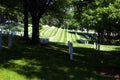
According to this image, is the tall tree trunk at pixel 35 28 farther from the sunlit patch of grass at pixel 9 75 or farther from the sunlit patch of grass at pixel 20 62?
the sunlit patch of grass at pixel 9 75

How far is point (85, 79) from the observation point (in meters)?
13.4

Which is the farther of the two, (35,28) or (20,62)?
(35,28)

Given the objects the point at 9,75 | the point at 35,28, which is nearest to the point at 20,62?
the point at 9,75

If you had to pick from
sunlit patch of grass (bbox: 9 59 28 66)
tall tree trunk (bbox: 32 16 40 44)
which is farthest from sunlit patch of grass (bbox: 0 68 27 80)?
tall tree trunk (bbox: 32 16 40 44)

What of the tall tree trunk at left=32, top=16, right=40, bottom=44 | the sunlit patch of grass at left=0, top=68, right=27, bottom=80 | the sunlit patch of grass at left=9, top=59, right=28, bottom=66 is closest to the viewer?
the sunlit patch of grass at left=0, top=68, right=27, bottom=80

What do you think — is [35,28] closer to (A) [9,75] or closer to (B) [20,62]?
(B) [20,62]

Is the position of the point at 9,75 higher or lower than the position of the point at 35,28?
lower

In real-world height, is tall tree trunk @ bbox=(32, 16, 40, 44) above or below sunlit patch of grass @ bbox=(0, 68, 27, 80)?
above

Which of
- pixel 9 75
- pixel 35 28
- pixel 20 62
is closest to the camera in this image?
pixel 9 75

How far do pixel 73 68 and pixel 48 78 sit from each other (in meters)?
3.15

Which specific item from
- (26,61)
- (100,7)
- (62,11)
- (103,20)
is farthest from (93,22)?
(26,61)

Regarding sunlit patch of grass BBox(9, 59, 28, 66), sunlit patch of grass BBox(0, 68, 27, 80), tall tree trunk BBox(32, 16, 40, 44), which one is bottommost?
sunlit patch of grass BBox(0, 68, 27, 80)

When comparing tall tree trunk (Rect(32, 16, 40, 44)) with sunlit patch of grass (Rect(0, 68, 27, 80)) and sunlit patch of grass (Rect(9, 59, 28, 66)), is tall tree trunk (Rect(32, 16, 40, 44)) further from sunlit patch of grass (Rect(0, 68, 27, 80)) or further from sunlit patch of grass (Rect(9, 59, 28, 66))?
sunlit patch of grass (Rect(0, 68, 27, 80))

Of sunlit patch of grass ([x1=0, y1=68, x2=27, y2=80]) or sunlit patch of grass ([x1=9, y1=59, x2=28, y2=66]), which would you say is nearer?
sunlit patch of grass ([x1=0, y1=68, x2=27, y2=80])
